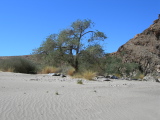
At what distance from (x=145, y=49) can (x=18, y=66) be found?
26183 millimetres

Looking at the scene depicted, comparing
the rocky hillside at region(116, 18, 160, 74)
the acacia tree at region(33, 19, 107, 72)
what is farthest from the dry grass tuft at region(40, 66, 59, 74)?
the rocky hillside at region(116, 18, 160, 74)

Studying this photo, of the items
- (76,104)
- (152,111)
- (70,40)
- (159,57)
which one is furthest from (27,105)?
(159,57)

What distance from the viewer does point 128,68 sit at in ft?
88.1

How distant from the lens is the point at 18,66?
2333cm

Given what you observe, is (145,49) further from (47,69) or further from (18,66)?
(18,66)

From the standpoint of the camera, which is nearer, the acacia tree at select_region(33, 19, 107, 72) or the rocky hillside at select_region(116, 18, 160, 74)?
the acacia tree at select_region(33, 19, 107, 72)

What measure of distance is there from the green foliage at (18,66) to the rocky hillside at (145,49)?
18476mm

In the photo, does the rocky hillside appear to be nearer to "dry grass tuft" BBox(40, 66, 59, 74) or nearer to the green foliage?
"dry grass tuft" BBox(40, 66, 59, 74)

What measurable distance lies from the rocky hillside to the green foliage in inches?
727

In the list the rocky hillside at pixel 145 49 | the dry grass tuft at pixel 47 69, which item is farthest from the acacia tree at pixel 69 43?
the rocky hillside at pixel 145 49

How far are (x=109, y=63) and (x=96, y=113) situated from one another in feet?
71.6

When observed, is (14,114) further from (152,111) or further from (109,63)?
(109,63)

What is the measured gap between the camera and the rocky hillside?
38.4 meters

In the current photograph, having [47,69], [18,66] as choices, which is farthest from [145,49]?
[18,66]
